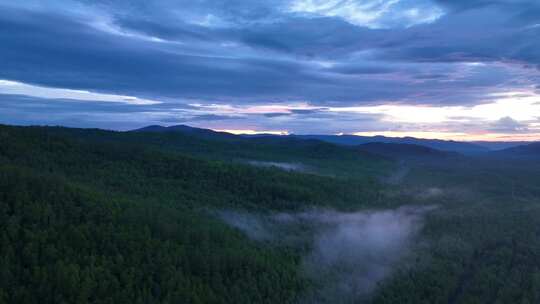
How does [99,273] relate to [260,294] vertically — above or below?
above

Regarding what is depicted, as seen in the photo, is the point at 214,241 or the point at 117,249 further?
the point at 214,241

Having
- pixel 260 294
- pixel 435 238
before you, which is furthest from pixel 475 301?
pixel 435 238

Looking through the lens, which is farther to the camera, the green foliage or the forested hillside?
the forested hillside

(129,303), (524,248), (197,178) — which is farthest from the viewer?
(197,178)

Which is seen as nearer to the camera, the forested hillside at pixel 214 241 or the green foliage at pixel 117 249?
the green foliage at pixel 117 249

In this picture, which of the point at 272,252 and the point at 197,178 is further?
the point at 197,178

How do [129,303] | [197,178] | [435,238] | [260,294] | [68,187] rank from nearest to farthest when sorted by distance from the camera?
[129,303], [260,294], [68,187], [435,238], [197,178]

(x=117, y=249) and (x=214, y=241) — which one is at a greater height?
(x=117, y=249)

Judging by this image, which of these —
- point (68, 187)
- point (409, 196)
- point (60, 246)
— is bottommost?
point (409, 196)

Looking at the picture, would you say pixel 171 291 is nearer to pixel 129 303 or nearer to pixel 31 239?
pixel 129 303
